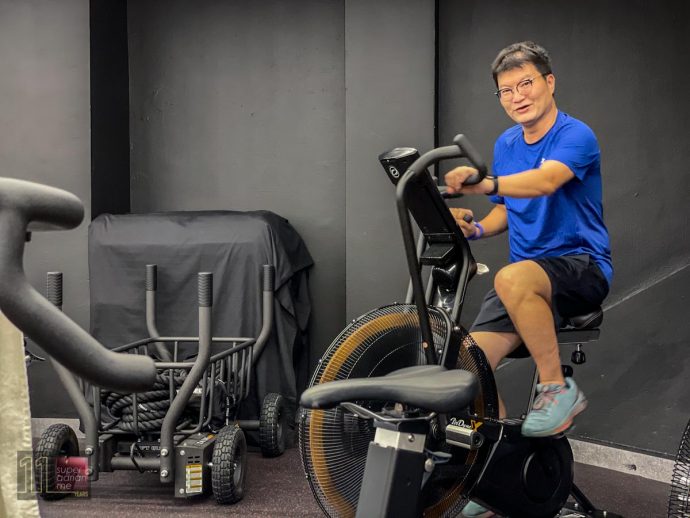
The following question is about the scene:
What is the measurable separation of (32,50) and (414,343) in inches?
116

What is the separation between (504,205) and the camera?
2.45m

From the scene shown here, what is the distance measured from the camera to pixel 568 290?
2084 mm

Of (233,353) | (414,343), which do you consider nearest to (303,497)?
(233,353)

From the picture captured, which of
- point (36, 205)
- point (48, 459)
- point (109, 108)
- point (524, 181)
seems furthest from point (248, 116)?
point (36, 205)

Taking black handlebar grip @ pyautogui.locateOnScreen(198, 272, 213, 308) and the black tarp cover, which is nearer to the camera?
black handlebar grip @ pyautogui.locateOnScreen(198, 272, 213, 308)

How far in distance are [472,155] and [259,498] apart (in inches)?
64.3

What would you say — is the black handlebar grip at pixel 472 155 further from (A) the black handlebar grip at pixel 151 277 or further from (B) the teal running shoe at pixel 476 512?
(A) the black handlebar grip at pixel 151 277

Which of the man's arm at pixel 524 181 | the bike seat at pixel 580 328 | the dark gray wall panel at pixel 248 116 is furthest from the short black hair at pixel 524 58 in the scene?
the dark gray wall panel at pixel 248 116

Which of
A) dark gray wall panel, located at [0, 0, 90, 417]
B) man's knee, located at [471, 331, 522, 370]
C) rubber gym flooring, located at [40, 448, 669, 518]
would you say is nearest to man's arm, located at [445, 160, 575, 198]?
man's knee, located at [471, 331, 522, 370]

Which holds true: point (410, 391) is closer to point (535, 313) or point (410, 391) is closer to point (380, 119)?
point (535, 313)

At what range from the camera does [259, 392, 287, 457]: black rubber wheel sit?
128 inches

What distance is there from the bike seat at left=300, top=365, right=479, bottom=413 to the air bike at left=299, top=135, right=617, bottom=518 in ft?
0.67

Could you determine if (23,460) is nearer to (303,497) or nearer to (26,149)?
(303,497)

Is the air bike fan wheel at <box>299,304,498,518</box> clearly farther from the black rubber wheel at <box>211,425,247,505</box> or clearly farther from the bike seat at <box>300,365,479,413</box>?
the black rubber wheel at <box>211,425,247,505</box>
